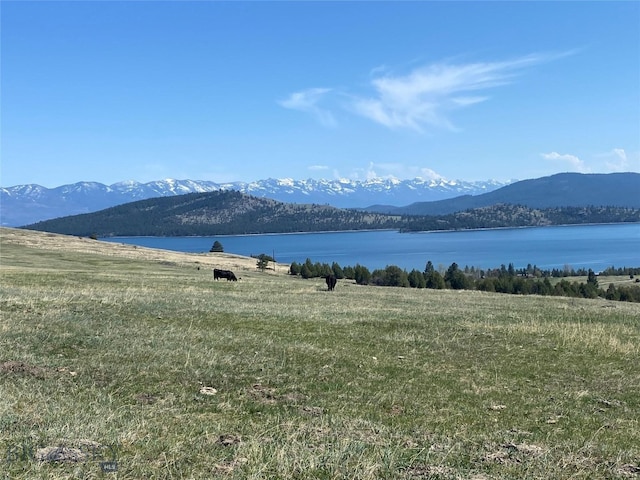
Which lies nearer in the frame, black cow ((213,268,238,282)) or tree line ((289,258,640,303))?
black cow ((213,268,238,282))

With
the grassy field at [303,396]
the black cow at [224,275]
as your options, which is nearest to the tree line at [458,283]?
the black cow at [224,275]

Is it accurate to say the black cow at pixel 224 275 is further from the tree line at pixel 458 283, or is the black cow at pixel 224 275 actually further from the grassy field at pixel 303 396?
the tree line at pixel 458 283

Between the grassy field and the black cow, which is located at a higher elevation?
the grassy field

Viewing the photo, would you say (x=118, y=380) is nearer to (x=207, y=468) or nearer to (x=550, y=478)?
(x=207, y=468)

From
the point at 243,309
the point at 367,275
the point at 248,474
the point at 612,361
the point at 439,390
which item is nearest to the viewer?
the point at 248,474

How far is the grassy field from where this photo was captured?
7027 millimetres

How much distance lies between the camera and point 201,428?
27.5 feet

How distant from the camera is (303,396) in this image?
10891mm

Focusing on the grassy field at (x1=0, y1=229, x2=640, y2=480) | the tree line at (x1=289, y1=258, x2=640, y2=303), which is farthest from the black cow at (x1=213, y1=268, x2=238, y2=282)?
the tree line at (x1=289, y1=258, x2=640, y2=303)

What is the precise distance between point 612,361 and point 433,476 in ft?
36.5

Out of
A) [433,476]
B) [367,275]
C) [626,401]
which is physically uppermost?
[433,476]

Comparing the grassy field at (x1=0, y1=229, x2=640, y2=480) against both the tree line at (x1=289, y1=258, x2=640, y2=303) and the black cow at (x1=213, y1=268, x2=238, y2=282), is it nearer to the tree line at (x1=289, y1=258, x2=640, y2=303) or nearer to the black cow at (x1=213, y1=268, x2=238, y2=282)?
the black cow at (x1=213, y1=268, x2=238, y2=282)

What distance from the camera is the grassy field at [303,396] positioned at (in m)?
7.03

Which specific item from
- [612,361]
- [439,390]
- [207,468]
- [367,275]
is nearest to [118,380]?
[207,468]
